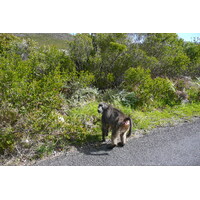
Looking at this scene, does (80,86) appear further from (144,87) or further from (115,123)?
(115,123)

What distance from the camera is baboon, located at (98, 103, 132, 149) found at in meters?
4.07

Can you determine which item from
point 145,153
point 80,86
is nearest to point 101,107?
point 145,153

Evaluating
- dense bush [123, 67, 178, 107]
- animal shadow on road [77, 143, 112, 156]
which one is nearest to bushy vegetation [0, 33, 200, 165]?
dense bush [123, 67, 178, 107]

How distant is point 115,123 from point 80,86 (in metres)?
2.62

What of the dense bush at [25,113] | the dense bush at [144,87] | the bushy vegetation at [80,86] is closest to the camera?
the dense bush at [25,113]

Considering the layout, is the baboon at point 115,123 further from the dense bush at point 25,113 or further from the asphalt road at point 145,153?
the dense bush at point 25,113

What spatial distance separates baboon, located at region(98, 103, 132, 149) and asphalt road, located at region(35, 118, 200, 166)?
243mm

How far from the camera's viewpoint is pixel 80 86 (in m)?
6.32

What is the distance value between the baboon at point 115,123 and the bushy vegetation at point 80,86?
541 millimetres

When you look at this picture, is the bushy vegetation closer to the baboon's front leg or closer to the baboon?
the baboon's front leg

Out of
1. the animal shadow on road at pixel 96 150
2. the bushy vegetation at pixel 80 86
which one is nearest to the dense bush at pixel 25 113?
the bushy vegetation at pixel 80 86

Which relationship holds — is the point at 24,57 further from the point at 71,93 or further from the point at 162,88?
the point at 162,88

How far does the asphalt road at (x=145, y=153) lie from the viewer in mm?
3680

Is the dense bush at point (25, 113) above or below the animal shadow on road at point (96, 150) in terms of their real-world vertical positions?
above
